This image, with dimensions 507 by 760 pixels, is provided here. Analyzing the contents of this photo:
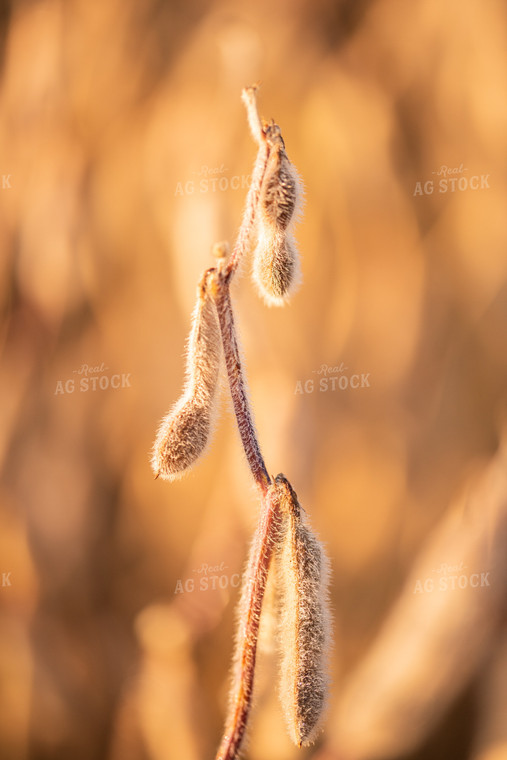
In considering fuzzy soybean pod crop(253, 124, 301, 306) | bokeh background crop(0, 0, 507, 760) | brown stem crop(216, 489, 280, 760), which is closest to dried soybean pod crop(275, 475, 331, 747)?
brown stem crop(216, 489, 280, 760)

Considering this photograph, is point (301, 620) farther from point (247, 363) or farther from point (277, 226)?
point (247, 363)

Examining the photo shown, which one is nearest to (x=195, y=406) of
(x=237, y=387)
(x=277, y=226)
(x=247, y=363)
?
(x=237, y=387)

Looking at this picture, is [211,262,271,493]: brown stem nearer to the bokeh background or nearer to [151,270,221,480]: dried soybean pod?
[151,270,221,480]: dried soybean pod

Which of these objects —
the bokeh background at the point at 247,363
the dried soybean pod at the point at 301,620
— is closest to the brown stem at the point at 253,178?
the dried soybean pod at the point at 301,620

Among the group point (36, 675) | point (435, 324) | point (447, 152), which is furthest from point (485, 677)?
point (447, 152)

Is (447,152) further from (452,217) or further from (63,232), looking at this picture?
(63,232)

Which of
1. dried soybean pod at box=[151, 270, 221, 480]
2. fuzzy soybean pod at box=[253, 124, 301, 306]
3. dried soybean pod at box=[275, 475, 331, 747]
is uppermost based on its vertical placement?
fuzzy soybean pod at box=[253, 124, 301, 306]
